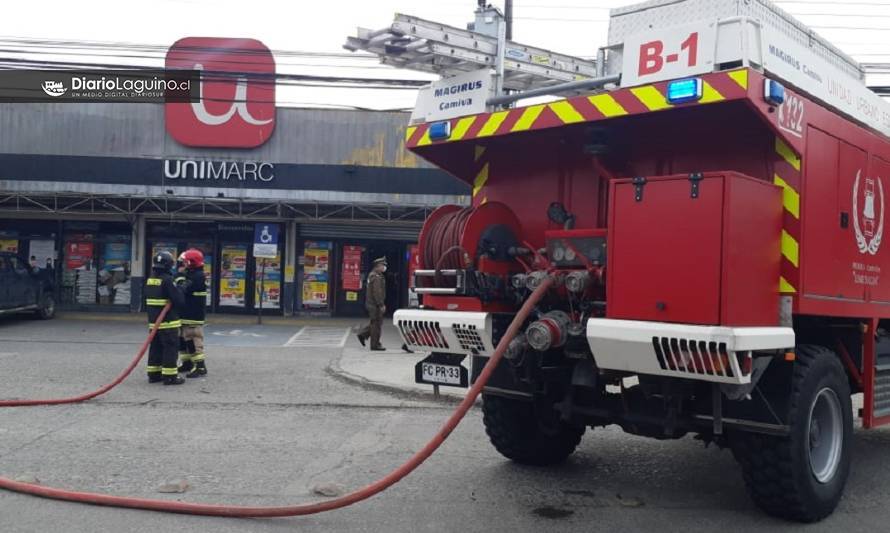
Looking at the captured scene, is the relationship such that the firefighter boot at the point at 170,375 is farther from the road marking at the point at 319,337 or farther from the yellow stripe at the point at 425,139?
the yellow stripe at the point at 425,139

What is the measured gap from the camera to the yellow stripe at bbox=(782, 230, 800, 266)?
452 cm

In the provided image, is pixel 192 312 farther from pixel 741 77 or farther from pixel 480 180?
pixel 741 77

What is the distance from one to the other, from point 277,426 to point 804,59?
5.71m

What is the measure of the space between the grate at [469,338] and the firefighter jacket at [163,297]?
20.5 feet

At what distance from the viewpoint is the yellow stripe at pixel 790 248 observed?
4516mm

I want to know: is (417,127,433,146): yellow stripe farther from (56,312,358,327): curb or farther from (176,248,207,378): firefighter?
(56,312,358,327): curb

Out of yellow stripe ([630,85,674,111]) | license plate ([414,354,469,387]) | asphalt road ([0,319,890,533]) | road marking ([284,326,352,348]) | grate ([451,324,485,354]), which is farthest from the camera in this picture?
road marking ([284,326,352,348])

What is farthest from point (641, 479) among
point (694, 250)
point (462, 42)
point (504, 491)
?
point (462, 42)

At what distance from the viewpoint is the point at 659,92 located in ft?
14.6

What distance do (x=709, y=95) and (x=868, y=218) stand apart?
204 cm

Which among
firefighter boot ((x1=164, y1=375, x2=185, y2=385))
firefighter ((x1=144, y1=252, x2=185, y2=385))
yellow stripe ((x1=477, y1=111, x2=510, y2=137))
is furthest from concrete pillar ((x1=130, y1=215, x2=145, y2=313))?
yellow stripe ((x1=477, y1=111, x2=510, y2=137))

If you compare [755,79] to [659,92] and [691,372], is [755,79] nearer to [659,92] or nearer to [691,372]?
[659,92]

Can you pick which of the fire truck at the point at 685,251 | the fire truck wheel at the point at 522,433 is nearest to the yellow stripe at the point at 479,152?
the fire truck at the point at 685,251

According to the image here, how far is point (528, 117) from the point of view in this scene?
510 centimetres
